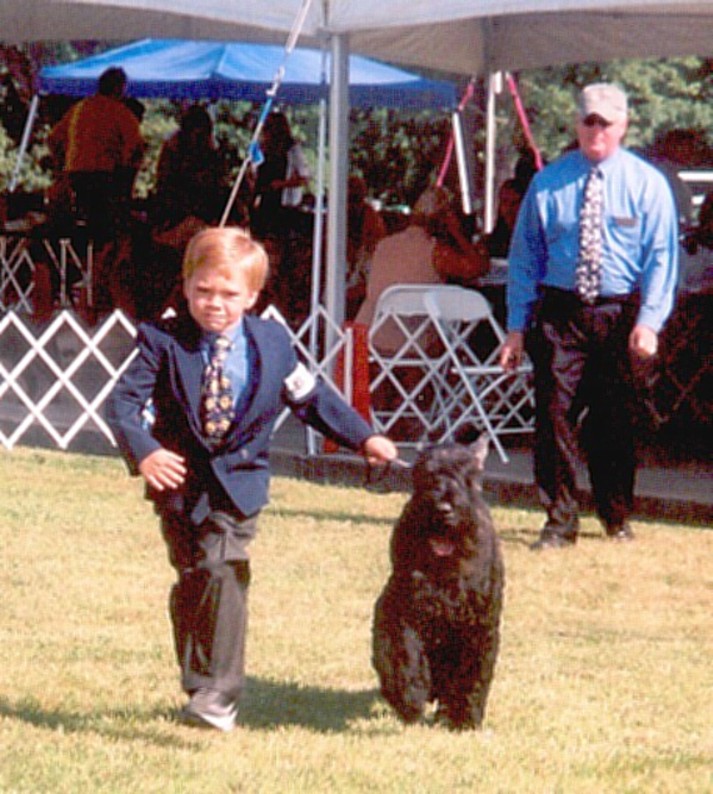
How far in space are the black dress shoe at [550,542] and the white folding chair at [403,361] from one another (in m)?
2.97

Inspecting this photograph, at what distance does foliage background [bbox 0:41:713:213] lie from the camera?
26.5m

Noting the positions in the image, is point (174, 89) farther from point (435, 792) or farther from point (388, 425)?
point (435, 792)

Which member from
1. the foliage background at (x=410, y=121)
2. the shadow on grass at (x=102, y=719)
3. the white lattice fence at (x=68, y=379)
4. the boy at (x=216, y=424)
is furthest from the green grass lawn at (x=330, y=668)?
the foliage background at (x=410, y=121)

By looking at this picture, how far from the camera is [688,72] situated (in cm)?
4928

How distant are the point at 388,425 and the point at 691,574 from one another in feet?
13.3

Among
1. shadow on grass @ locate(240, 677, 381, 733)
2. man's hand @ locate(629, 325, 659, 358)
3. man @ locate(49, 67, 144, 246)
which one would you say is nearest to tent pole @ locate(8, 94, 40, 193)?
man @ locate(49, 67, 144, 246)

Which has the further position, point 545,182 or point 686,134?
point 686,134

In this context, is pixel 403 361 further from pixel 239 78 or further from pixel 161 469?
pixel 239 78

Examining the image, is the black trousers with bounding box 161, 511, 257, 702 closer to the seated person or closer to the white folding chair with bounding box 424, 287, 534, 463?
the white folding chair with bounding box 424, 287, 534, 463

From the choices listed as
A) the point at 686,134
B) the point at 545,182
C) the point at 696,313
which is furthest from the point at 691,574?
the point at 686,134

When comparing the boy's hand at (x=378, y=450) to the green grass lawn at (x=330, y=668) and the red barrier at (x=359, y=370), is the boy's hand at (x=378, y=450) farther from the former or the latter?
the red barrier at (x=359, y=370)

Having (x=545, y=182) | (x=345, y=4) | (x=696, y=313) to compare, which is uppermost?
(x=345, y=4)

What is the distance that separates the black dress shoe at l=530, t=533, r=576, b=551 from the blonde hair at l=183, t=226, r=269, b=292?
3.78 m

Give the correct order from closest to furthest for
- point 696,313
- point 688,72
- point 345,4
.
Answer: point 345,4 < point 696,313 < point 688,72
